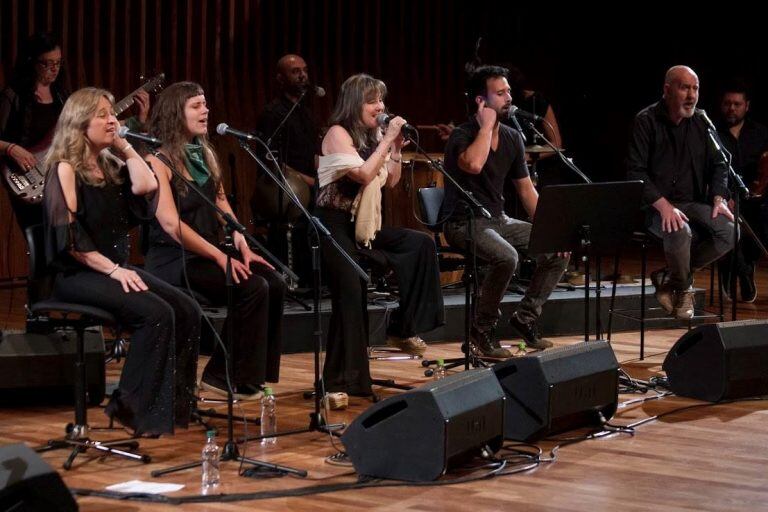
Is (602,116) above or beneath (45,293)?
above

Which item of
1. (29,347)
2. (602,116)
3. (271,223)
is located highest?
(602,116)

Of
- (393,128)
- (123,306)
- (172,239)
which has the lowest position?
(123,306)

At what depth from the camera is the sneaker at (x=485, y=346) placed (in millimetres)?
6547

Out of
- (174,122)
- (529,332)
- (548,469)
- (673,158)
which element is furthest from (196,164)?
(673,158)

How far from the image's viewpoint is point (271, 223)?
746cm

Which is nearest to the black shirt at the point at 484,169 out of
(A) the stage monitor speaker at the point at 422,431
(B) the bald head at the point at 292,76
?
(B) the bald head at the point at 292,76

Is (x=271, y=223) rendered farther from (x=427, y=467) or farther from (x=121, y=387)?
(x=427, y=467)

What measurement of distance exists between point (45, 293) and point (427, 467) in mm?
2416

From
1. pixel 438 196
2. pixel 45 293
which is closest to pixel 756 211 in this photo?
pixel 438 196

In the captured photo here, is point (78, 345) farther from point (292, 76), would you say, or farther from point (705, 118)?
point (292, 76)

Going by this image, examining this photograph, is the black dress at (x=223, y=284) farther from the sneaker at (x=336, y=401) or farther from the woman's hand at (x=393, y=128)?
the woman's hand at (x=393, y=128)

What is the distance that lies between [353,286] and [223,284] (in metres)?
0.57

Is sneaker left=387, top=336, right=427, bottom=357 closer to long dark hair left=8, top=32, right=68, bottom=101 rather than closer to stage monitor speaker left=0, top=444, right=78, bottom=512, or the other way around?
long dark hair left=8, top=32, right=68, bottom=101

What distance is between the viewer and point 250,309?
5230 millimetres
